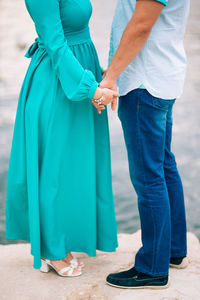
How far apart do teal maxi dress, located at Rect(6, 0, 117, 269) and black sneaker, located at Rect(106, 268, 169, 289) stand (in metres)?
0.16

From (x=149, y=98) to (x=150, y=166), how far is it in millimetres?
293

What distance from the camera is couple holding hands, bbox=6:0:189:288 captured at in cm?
170

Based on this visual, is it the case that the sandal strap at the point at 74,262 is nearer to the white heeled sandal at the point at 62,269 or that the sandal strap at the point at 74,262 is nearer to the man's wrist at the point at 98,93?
the white heeled sandal at the point at 62,269

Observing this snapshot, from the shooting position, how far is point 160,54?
171cm

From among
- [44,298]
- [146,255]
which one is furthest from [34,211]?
[146,255]

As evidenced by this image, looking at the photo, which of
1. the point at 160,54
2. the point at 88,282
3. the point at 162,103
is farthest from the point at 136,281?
the point at 160,54

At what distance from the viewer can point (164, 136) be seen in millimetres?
1826

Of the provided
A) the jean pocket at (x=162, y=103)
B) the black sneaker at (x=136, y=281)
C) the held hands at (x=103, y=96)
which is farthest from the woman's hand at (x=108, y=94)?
the black sneaker at (x=136, y=281)

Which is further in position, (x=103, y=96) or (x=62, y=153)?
(x=62, y=153)

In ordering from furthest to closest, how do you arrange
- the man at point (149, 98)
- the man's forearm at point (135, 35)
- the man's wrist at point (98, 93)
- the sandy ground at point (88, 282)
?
1. the sandy ground at point (88, 282)
2. the man's wrist at point (98, 93)
3. the man at point (149, 98)
4. the man's forearm at point (135, 35)

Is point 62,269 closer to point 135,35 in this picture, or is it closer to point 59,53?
point 59,53

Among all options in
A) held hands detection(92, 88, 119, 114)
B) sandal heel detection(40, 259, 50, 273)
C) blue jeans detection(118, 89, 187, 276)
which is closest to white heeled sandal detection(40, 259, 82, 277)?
sandal heel detection(40, 259, 50, 273)

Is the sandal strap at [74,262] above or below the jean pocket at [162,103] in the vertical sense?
below

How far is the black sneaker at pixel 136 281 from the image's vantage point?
6.33 ft
